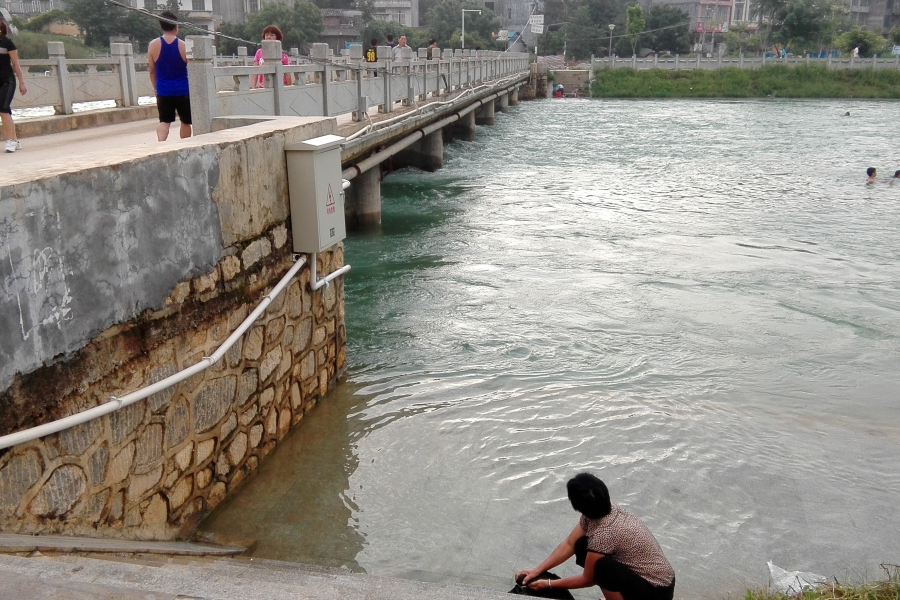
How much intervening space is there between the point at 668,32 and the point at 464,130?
174ft

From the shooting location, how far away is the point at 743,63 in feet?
188

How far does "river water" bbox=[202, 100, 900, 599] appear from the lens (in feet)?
17.3

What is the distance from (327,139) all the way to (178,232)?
191 cm

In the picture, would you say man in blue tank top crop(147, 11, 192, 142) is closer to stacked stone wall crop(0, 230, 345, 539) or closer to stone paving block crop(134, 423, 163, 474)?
stacked stone wall crop(0, 230, 345, 539)

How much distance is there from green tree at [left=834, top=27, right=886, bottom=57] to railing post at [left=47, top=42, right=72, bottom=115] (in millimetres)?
74247

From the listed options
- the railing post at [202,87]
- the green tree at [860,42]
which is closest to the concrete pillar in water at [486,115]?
the railing post at [202,87]

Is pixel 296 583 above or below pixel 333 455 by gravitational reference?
above

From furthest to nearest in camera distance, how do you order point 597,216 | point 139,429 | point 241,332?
point 597,216, point 241,332, point 139,429

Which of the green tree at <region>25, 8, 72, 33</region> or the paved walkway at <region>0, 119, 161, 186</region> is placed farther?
the green tree at <region>25, 8, 72, 33</region>

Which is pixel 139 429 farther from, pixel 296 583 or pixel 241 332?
pixel 296 583

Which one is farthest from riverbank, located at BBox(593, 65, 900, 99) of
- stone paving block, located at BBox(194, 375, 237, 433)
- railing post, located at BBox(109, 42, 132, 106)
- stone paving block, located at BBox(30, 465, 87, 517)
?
stone paving block, located at BBox(30, 465, 87, 517)

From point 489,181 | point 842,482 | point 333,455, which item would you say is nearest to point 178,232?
point 333,455

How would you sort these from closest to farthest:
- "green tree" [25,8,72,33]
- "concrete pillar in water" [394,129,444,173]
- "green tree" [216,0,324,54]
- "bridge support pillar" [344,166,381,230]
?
"bridge support pillar" [344,166,381,230], "concrete pillar in water" [394,129,444,173], "green tree" [25,8,72,33], "green tree" [216,0,324,54]

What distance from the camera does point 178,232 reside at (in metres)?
4.64
